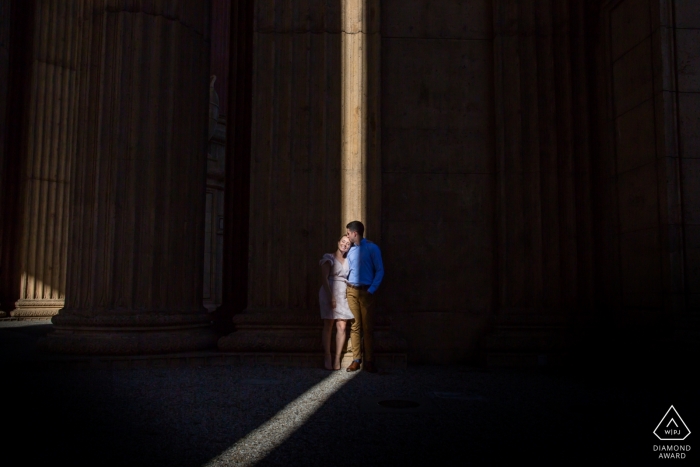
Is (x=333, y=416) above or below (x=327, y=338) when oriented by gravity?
below

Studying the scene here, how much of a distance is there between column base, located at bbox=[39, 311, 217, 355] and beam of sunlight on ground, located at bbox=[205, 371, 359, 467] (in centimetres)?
247

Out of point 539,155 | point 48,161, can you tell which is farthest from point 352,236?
point 48,161

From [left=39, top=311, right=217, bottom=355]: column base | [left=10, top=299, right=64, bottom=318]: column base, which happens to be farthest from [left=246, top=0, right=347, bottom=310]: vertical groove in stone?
[left=10, top=299, right=64, bottom=318]: column base

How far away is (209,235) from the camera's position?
75.6 feet

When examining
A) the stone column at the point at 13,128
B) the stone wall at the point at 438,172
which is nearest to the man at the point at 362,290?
the stone wall at the point at 438,172

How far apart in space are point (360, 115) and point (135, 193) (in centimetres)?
328

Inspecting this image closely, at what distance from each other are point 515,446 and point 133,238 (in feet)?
18.6

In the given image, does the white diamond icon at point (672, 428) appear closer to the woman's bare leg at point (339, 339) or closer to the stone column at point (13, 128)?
the woman's bare leg at point (339, 339)

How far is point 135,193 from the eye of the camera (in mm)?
7629

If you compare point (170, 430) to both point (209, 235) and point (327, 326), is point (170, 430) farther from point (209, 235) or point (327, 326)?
point (209, 235)

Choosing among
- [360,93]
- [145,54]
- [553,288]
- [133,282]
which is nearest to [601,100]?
[553,288]

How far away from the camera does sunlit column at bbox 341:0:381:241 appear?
793cm

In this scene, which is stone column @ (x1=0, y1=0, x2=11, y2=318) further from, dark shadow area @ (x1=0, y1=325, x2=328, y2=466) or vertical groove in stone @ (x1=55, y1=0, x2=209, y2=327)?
dark shadow area @ (x1=0, y1=325, x2=328, y2=466)

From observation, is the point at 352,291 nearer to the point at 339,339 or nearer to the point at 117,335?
the point at 339,339
